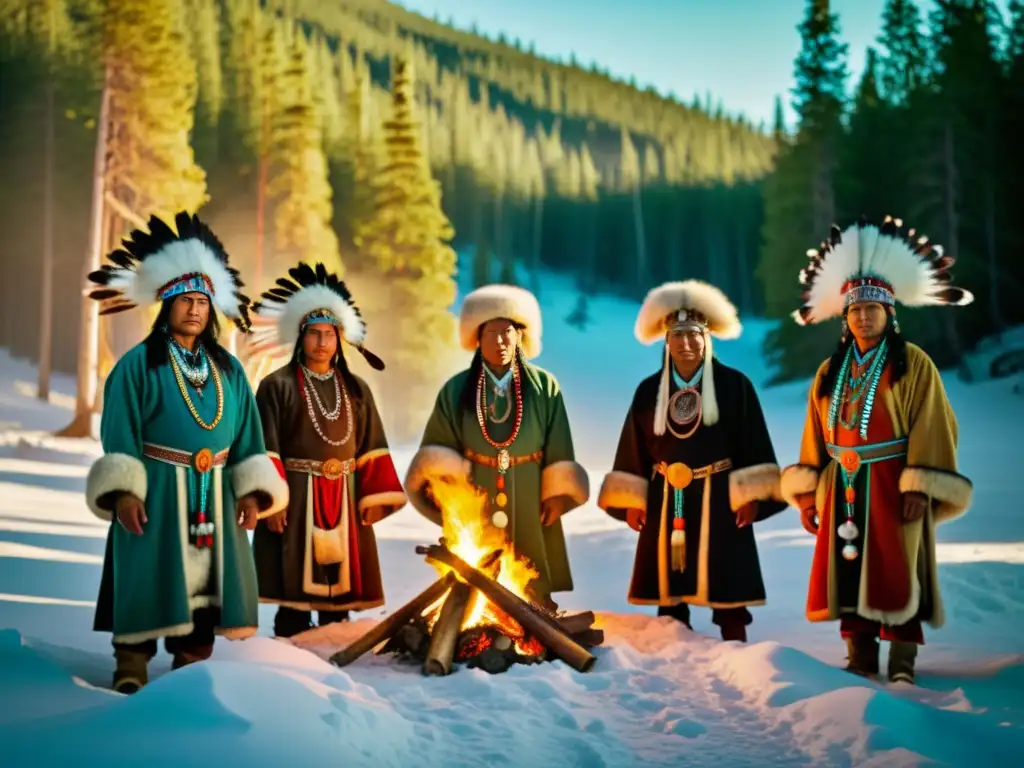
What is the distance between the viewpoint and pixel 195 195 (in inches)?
469

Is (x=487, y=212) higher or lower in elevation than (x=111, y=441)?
higher

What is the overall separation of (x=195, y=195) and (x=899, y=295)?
9.59 meters

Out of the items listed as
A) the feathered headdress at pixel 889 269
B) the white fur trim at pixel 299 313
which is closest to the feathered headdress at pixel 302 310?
the white fur trim at pixel 299 313

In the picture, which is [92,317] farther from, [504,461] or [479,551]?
[479,551]

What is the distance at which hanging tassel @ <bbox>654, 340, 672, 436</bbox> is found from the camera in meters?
4.66

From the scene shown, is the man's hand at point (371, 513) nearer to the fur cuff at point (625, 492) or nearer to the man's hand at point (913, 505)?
the fur cuff at point (625, 492)

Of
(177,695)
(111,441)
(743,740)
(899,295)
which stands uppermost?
(899,295)

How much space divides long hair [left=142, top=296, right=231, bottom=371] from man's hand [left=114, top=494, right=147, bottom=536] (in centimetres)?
52

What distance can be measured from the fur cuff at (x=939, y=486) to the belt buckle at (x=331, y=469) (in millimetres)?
2500

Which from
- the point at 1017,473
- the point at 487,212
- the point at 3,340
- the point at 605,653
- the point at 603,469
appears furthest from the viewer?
the point at 487,212

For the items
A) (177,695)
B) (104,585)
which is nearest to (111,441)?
(104,585)

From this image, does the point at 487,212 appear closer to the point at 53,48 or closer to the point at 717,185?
the point at 717,185

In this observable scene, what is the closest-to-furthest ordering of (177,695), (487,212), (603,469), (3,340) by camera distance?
(177,695)
(3,340)
(603,469)
(487,212)

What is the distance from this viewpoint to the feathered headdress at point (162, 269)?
3883 millimetres
